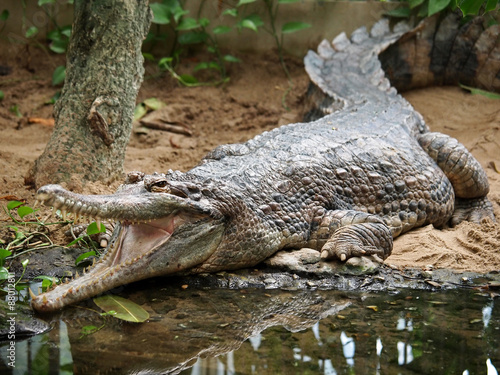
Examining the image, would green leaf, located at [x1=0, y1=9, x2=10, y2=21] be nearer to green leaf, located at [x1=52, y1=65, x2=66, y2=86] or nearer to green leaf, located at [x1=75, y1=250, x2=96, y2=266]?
green leaf, located at [x1=52, y1=65, x2=66, y2=86]

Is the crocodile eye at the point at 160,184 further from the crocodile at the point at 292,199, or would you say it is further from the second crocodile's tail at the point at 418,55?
the second crocodile's tail at the point at 418,55

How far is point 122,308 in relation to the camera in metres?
3.51

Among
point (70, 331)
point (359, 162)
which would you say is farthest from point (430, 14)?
point (70, 331)

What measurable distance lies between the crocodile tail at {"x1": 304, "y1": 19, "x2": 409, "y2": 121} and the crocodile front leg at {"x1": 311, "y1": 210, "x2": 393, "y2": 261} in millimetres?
1976

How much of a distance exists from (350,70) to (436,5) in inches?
50.4

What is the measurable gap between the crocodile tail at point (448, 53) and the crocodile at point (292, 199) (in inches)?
56.0

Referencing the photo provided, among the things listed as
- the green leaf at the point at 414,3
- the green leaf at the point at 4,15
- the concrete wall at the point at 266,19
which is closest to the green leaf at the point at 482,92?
the green leaf at the point at 414,3

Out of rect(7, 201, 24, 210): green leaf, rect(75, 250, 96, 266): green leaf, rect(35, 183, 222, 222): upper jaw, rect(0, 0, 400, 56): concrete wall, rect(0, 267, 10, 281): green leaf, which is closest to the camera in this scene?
rect(35, 183, 222, 222): upper jaw

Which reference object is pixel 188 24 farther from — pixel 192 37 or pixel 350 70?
pixel 350 70

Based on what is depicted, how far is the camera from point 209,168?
14.3 ft

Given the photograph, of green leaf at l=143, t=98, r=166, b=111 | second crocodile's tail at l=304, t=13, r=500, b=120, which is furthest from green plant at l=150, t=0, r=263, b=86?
→ second crocodile's tail at l=304, t=13, r=500, b=120

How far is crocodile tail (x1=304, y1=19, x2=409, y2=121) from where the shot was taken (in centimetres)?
652

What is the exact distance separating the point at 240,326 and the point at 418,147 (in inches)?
113

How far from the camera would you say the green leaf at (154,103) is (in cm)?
742
